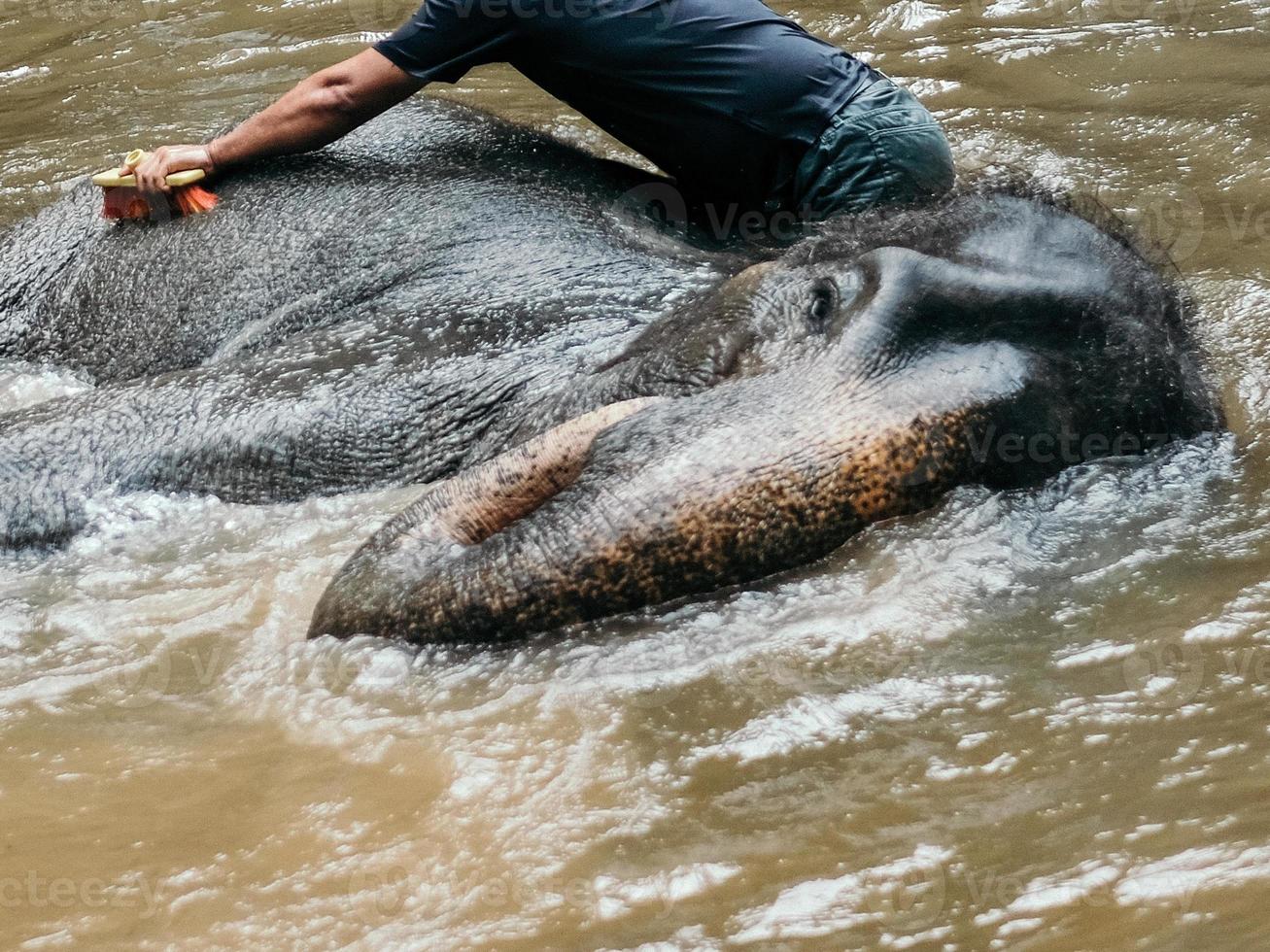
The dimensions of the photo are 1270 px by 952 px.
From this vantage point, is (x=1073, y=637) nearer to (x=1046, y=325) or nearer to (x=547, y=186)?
(x=1046, y=325)

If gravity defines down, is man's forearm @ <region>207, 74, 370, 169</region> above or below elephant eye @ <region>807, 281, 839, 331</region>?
above

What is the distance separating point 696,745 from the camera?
297 centimetres

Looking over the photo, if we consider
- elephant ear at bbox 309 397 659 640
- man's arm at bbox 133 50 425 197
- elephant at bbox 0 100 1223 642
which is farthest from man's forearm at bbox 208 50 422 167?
elephant ear at bbox 309 397 659 640

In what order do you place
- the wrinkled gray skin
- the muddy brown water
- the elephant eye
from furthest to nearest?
the wrinkled gray skin, the elephant eye, the muddy brown water

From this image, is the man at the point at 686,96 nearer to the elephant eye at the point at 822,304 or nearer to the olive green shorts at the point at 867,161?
the olive green shorts at the point at 867,161

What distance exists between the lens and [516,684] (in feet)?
10.4

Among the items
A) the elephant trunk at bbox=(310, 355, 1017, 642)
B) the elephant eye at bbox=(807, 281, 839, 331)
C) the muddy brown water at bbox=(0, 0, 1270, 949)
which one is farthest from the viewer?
the elephant eye at bbox=(807, 281, 839, 331)

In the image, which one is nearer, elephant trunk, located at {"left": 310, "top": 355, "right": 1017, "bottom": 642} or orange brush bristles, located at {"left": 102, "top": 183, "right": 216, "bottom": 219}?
elephant trunk, located at {"left": 310, "top": 355, "right": 1017, "bottom": 642}

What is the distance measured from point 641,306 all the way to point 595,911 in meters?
2.18

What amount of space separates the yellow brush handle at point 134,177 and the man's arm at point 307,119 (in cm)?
3

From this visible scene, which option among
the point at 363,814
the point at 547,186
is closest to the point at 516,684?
the point at 363,814

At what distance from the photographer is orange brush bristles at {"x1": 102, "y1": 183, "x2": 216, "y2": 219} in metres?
5.20

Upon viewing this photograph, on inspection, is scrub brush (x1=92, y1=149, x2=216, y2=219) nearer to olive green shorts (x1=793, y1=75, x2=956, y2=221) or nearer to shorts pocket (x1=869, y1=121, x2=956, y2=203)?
olive green shorts (x1=793, y1=75, x2=956, y2=221)

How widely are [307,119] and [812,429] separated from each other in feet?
8.29
